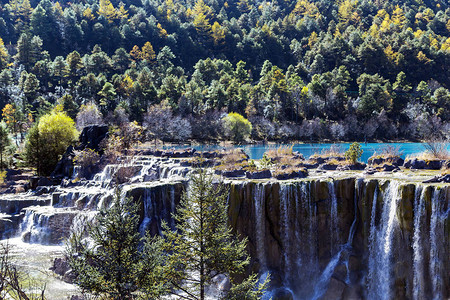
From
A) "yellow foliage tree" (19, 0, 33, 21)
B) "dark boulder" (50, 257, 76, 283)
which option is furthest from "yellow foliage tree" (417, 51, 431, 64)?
"yellow foliage tree" (19, 0, 33, 21)

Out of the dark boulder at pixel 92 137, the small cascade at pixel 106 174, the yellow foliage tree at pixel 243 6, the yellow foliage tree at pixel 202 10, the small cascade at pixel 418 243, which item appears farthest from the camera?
the yellow foliage tree at pixel 243 6

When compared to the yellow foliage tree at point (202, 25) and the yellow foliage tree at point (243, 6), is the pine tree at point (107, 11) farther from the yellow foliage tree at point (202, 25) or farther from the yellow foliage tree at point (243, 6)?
the yellow foliage tree at point (243, 6)

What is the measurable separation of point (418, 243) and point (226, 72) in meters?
89.5

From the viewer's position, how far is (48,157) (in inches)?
1789

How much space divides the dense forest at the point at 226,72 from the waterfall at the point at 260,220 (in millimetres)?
45700

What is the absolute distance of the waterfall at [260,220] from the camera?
23003mm

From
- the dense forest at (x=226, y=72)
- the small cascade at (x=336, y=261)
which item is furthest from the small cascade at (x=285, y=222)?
the dense forest at (x=226, y=72)

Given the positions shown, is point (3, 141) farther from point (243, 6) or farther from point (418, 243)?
point (243, 6)

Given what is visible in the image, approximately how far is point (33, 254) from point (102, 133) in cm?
2212

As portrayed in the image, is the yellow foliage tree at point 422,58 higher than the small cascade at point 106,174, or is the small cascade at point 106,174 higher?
the yellow foliage tree at point 422,58

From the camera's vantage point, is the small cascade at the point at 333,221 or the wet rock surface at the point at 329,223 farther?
the small cascade at the point at 333,221

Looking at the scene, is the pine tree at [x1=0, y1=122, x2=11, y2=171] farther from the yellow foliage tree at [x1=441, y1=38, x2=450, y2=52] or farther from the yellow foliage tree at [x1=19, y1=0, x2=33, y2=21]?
the yellow foliage tree at [x1=441, y1=38, x2=450, y2=52]

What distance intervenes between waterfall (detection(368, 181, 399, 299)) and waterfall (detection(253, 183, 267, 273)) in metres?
5.77

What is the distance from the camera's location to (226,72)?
10438 cm
